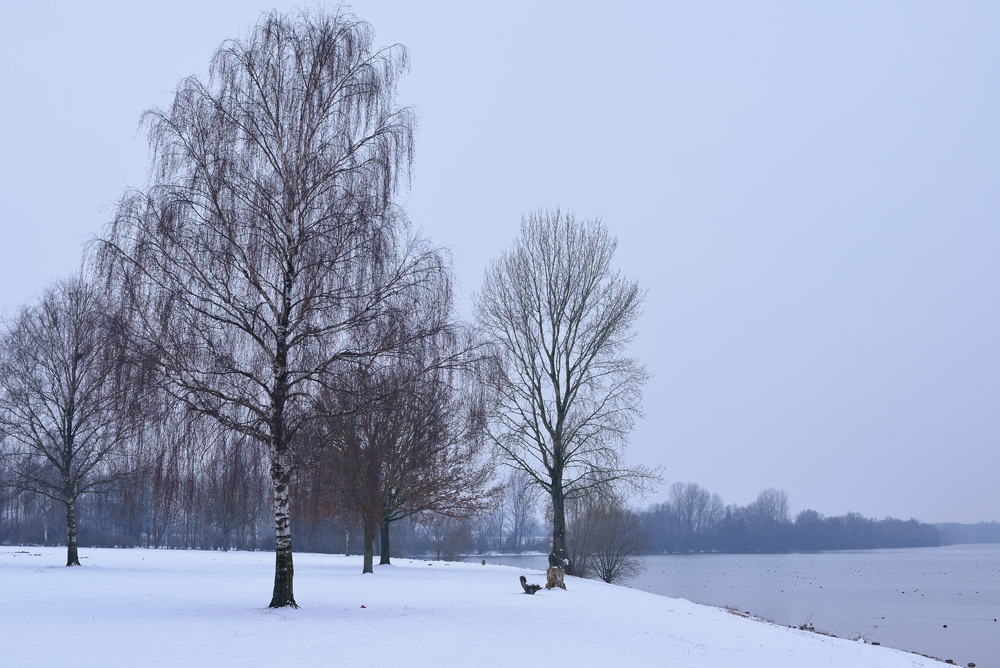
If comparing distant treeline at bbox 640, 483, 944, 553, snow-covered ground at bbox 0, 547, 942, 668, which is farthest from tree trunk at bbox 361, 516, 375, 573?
distant treeline at bbox 640, 483, 944, 553

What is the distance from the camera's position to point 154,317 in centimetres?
1355

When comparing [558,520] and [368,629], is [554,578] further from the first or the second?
[368,629]

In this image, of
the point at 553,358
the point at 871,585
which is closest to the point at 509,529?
the point at 871,585

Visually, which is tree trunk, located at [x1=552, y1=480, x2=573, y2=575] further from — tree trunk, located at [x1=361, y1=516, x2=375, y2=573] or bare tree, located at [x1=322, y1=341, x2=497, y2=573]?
tree trunk, located at [x1=361, y1=516, x2=375, y2=573]

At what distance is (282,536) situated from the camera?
14641 millimetres

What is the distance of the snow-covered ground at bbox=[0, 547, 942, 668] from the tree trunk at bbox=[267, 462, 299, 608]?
41 cm

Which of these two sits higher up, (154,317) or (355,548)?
(154,317)

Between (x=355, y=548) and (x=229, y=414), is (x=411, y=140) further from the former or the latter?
(x=355, y=548)

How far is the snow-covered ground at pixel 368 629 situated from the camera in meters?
10.7

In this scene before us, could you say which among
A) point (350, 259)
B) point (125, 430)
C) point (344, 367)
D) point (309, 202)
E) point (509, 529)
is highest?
point (309, 202)

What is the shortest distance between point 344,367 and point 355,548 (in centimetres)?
6900

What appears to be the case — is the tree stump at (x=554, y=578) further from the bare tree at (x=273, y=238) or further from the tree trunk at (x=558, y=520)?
the bare tree at (x=273, y=238)

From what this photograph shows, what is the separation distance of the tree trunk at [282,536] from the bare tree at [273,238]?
1.1 inches

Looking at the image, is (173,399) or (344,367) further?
(344,367)
